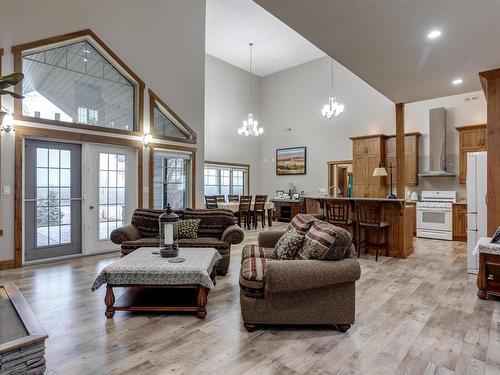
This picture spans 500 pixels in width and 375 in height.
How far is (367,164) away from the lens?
8.15 metres

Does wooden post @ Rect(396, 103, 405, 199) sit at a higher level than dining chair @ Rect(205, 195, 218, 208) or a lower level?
higher

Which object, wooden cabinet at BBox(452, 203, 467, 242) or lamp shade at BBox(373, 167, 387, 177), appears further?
lamp shade at BBox(373, 167, 387, 177)

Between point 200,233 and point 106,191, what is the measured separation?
2311 millimetres

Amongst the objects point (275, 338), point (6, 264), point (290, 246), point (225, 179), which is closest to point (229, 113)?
point (225, 179)

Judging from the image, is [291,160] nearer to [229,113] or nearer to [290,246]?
[229,113]

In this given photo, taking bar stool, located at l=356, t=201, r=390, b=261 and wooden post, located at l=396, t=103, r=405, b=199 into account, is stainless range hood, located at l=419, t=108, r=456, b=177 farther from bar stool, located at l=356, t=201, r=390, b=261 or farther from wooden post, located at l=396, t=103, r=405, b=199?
bar stool, located at l=356, t=201, r=390, b=261

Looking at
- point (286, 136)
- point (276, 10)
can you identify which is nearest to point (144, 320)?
point (276, 10)

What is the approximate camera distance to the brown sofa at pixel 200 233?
393 centimetres

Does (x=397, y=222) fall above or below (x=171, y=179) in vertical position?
below

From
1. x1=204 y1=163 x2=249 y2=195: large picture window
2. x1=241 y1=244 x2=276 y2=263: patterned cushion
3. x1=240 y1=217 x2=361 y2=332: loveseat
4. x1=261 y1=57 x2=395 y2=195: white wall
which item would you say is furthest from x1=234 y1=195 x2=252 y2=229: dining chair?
x1=240 y1=217 x2=361 y2=332: loveseat

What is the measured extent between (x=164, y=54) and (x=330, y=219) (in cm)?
476

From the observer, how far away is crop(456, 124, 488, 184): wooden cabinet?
648 centimetres

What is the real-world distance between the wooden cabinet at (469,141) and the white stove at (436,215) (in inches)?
21.5

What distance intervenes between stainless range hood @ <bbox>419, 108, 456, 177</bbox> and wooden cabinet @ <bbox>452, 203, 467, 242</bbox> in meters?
0.88
